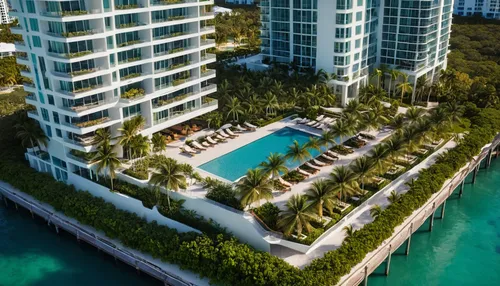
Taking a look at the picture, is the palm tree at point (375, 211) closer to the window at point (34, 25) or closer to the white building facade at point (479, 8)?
the window at point (34, 25)

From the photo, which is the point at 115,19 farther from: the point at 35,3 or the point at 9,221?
the point at 9,221

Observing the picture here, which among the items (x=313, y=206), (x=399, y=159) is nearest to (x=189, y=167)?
(x=313, y=206)

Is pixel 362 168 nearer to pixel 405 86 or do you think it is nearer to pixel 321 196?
pixel 321 196

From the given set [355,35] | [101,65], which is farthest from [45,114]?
[355,35]

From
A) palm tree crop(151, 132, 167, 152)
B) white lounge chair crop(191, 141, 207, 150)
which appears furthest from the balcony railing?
white lounge chair crop(191, 141, 207, 150)

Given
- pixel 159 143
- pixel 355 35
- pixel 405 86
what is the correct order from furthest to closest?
1. pixel 405 86
2. pixel 355 35
3. pixel 159 143

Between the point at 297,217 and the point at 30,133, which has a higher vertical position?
the point at 30,133
